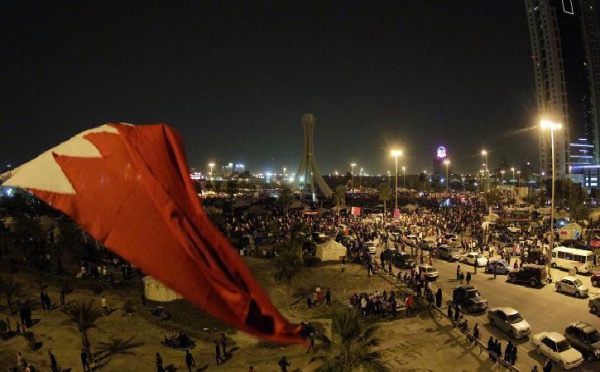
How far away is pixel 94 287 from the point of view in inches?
1003

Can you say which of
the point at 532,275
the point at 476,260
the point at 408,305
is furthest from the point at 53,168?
the point at 476,260

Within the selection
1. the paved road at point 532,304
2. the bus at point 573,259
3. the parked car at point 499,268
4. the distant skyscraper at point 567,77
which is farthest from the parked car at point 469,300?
the distant skyscraper at point 567,77

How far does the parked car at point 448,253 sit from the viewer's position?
31722mm

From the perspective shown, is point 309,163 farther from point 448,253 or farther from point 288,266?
point 288,266

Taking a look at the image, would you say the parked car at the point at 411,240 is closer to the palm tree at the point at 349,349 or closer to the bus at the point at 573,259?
the bus at the point at 573,259

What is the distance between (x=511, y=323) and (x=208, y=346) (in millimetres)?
13929


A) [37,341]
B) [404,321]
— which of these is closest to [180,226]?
[404,321]

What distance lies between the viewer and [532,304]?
2152cm

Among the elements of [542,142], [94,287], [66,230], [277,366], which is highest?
[542,142]

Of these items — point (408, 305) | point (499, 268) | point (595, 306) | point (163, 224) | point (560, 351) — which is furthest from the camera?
point (499, 268)

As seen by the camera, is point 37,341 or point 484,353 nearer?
point 484,353

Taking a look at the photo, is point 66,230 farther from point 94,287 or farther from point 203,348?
point 203,348

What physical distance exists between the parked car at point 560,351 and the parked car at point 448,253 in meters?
16.2

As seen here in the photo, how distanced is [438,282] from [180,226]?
26303 millimetres
